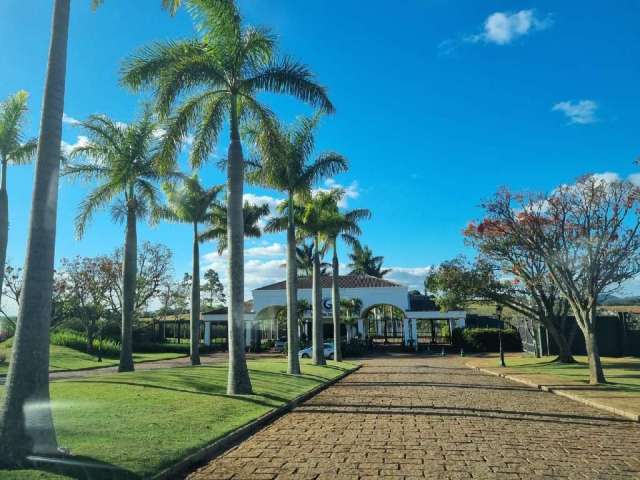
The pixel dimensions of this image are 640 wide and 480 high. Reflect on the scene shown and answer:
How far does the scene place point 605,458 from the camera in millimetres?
7102

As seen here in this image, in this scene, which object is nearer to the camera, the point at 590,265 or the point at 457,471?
the point at 457,471

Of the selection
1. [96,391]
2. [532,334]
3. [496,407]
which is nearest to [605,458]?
[496,407]

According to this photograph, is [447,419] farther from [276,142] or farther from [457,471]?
[276,142]

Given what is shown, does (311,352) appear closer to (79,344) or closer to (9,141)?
(79,344)

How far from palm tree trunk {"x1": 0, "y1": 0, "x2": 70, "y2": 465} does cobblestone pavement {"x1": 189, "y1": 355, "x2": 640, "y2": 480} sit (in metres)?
2.03

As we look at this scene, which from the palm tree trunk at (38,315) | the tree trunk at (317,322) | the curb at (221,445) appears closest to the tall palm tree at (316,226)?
the tree trunk at (317,322)

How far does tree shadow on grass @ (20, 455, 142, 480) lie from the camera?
577cm

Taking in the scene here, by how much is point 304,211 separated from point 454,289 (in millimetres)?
8280

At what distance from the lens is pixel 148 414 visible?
9547 mm

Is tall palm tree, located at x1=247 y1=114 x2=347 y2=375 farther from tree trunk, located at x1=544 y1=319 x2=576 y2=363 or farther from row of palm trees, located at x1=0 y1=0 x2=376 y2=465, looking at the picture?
tree trunk, located at x1=544 y1=319 x2=576 y2=363

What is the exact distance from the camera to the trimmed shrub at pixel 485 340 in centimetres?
4409

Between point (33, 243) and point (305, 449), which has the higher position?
point (33, 243)

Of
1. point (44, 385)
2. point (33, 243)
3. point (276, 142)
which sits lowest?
point (44, 385)

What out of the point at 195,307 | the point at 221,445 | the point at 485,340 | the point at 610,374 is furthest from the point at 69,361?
the point at 485,340
